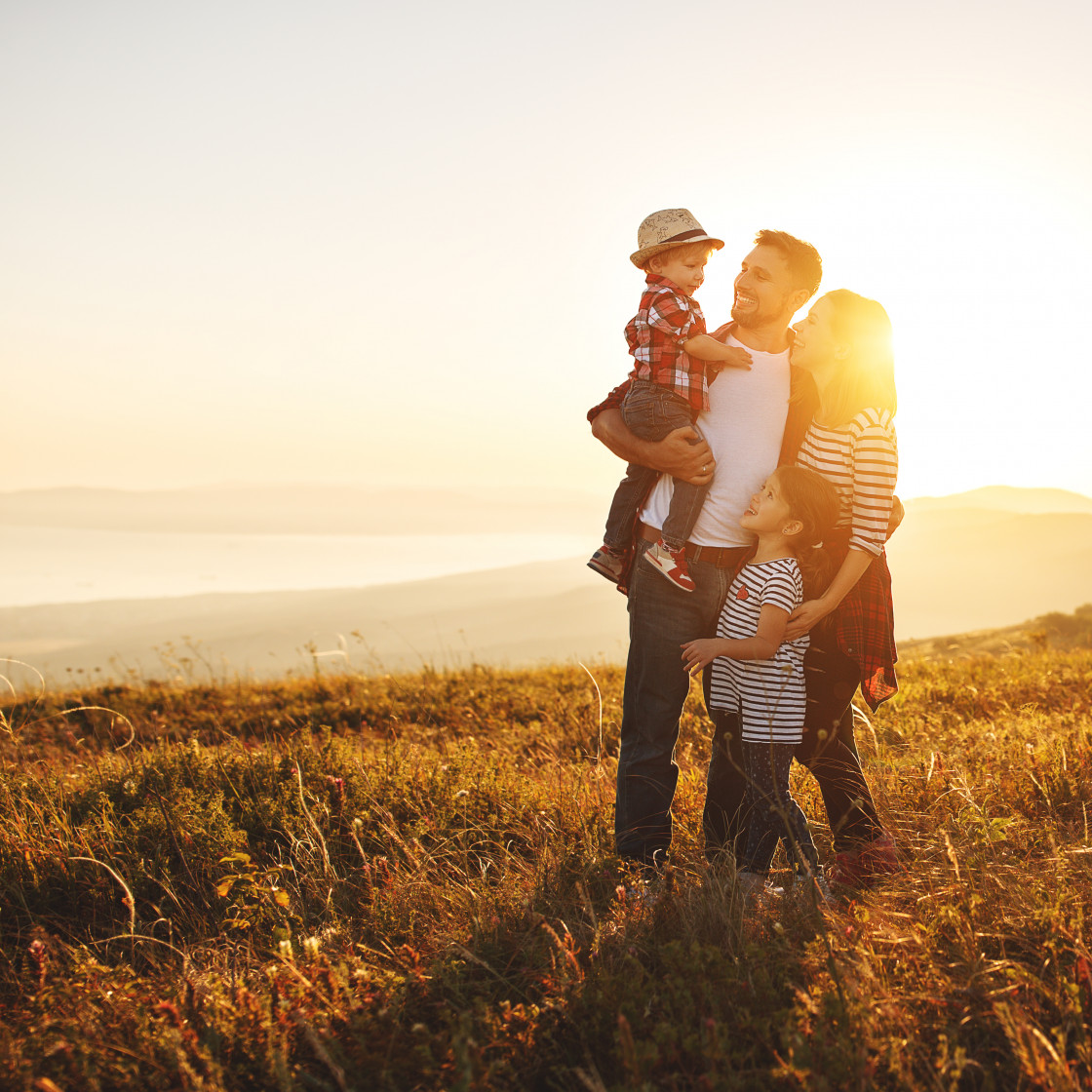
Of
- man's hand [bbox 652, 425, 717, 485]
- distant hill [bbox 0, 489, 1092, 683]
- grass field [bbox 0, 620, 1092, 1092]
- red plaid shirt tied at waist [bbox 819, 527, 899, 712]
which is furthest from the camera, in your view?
distant hill [bbox 0, 489, 1092, 683]

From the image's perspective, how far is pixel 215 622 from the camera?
139625 mm

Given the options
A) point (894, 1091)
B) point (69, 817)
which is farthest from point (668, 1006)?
point (69, 817)

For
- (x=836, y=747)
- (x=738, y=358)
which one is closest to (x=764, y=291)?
(x=738, y=358)

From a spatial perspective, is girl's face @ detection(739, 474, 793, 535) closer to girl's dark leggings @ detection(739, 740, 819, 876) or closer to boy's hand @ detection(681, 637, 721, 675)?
boy's hand @ detection(681, 637, 721, 675)

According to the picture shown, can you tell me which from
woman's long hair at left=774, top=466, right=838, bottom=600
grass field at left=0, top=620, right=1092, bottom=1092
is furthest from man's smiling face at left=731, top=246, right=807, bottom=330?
grass field at left=0, top=620, right=1092, bottom=1092

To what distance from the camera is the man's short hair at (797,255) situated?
3.03m

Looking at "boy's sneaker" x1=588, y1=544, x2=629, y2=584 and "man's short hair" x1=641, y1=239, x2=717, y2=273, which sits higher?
"man's short hair" x1=641, y1=239, x2=717, y2=273

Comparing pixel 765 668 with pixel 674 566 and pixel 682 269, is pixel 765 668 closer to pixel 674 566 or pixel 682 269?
pixel 674 566

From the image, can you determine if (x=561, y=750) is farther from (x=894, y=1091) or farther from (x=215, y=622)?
(x=215, y=622)

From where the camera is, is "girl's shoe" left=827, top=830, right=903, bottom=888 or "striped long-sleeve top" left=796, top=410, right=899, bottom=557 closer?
"striped long-sleeve top" left=796, top=410, right=899, bottom=557

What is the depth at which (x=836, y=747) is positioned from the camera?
317 cm

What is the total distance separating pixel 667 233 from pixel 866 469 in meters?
1.28

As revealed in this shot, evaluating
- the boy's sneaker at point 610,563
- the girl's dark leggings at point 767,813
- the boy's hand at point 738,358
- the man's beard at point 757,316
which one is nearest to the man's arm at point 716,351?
the boy's hand at point 738,358

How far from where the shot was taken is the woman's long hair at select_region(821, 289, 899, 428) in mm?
2928
